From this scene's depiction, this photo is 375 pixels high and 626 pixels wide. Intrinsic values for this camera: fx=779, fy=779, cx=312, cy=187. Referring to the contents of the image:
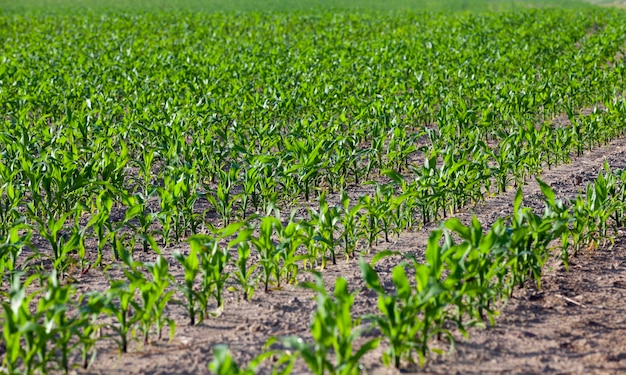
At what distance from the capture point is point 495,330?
4129 mm

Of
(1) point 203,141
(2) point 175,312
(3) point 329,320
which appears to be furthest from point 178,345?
(1) point 203,141

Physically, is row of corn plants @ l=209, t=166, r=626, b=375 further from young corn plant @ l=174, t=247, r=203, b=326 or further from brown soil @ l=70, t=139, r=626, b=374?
young corn plant @ l=174, t=247, r=203, b=326

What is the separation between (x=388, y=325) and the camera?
11.6 feet

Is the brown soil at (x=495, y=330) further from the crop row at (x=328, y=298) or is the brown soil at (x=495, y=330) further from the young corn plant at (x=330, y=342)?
the young corn plant at (x=330, y=342)

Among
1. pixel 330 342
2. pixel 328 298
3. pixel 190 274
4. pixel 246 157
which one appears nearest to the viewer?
pixel 330 342

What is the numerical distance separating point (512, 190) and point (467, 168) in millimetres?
716

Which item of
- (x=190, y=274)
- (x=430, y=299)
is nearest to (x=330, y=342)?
(x=430, y=299)

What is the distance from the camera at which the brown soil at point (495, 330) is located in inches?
147

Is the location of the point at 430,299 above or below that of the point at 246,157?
below

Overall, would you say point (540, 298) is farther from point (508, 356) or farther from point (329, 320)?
point (329, 320)

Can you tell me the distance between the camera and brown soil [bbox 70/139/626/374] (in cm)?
375

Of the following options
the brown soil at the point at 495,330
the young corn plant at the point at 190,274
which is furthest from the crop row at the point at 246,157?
the brown soil at the point at 495,330

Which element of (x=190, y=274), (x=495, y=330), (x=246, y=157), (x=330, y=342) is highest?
(x=246, y=157)

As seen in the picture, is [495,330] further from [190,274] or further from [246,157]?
[246,157]
